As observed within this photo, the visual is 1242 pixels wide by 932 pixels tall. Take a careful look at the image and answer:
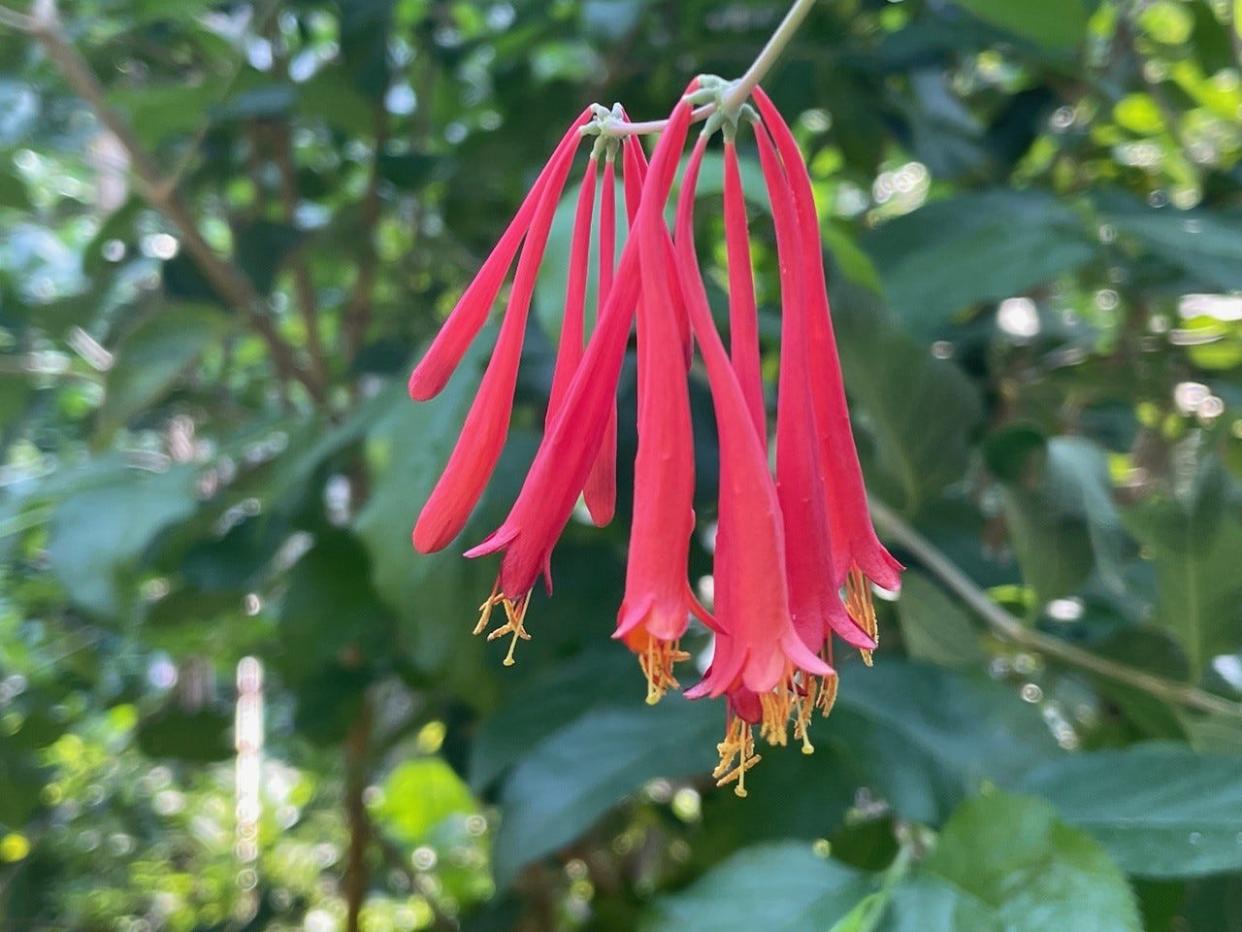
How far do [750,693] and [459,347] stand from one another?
119 mm

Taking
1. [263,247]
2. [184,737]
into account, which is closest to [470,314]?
[263,247]

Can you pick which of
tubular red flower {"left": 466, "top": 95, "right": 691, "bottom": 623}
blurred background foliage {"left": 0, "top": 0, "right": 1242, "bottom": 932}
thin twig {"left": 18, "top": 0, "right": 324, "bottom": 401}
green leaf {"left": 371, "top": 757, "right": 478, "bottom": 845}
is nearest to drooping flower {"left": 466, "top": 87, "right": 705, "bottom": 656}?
tubular red flower {"left": 466, "top": 95, "right": 691, "bottom": 623}

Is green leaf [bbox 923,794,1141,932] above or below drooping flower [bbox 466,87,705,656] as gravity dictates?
below

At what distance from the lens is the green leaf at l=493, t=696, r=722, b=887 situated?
38 centimetres

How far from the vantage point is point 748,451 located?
0.72 feet

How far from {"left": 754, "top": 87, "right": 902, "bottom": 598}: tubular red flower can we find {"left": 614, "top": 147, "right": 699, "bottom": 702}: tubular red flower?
45 mm

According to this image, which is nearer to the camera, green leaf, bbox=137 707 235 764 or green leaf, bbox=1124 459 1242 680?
green leaf, bbox=1124 459 1242 680

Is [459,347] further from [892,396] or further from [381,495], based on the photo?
[892,396]

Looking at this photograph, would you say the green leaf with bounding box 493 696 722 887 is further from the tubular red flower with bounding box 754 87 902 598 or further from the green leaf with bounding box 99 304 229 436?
the green leaf with bounding box 99 304 229 436

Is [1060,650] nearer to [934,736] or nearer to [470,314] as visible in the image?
[934,736]

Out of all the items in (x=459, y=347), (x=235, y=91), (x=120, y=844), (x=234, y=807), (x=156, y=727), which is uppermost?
(x=235, y=91)

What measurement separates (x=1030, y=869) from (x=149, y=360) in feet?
1.79

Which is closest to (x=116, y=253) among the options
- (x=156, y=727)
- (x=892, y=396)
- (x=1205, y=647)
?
(x=156, y=727)

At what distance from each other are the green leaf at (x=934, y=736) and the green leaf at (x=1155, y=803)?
0.02 meters
